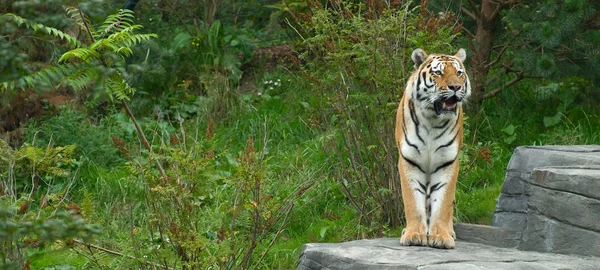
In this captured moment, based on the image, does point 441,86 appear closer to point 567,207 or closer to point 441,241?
point 441,241

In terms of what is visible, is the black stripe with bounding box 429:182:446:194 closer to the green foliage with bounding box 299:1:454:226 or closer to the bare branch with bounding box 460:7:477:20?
the green foliage with bounding box 299:1:454:226

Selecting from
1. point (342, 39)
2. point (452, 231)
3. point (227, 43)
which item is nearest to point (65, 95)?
point (227, 43)

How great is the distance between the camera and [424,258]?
5.58m

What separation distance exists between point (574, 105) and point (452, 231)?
401cm

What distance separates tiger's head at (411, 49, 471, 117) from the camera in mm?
5723

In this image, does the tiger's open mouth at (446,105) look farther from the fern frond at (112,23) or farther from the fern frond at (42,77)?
the fern frond at (42,77)

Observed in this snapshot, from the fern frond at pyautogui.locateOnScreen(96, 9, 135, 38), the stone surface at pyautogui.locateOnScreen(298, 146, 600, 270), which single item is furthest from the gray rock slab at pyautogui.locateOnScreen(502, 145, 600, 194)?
the fern frond at pyautogui.locateOnScreen(96, 9, 135, 38)

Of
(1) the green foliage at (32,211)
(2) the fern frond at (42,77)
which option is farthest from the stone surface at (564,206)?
(2) the fern frond at (42,77)

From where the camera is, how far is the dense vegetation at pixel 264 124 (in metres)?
5.96

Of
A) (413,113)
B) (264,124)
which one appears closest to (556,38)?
(413,113)

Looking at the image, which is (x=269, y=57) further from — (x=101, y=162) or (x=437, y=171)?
(x=437, y=171)

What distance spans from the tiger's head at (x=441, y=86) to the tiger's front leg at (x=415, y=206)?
0.46 metres

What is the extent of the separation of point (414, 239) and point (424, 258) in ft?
1.39

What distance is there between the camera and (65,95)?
10.3 meters
